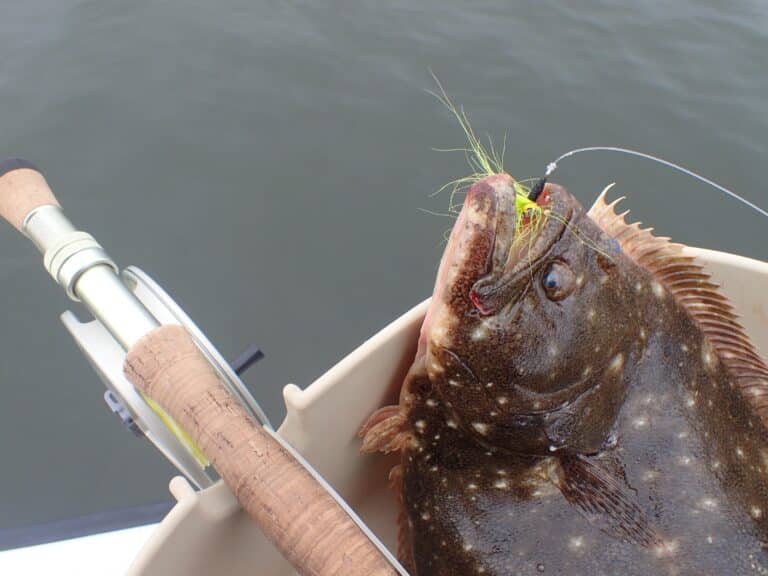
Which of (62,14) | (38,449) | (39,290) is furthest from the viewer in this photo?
(62,14)

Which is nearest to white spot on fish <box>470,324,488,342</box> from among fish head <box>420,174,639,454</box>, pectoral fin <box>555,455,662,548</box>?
fish head <box>420,174,639,454</box>

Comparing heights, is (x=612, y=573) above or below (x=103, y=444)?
above

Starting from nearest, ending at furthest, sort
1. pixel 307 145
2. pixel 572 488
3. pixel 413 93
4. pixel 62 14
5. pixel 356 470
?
pixel 572 488 < pixel 356 470 < pixel 307 145 < pixel 413 93 < pixel 62 14

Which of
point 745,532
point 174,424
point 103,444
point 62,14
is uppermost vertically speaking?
point 62,14

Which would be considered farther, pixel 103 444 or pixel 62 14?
pixel 62 14

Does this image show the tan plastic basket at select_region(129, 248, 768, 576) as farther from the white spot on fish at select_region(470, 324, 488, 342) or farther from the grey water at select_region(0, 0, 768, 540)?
the grey water at select_region(0, 0, 768, 540)

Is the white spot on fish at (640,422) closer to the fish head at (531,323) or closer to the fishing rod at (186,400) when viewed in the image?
the fish head at (531,323)

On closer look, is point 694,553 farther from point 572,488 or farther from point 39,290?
point 39,290

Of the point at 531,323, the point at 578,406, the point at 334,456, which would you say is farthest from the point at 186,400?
the point at 578,406

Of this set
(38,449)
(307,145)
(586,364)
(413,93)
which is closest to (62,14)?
(307,145)
